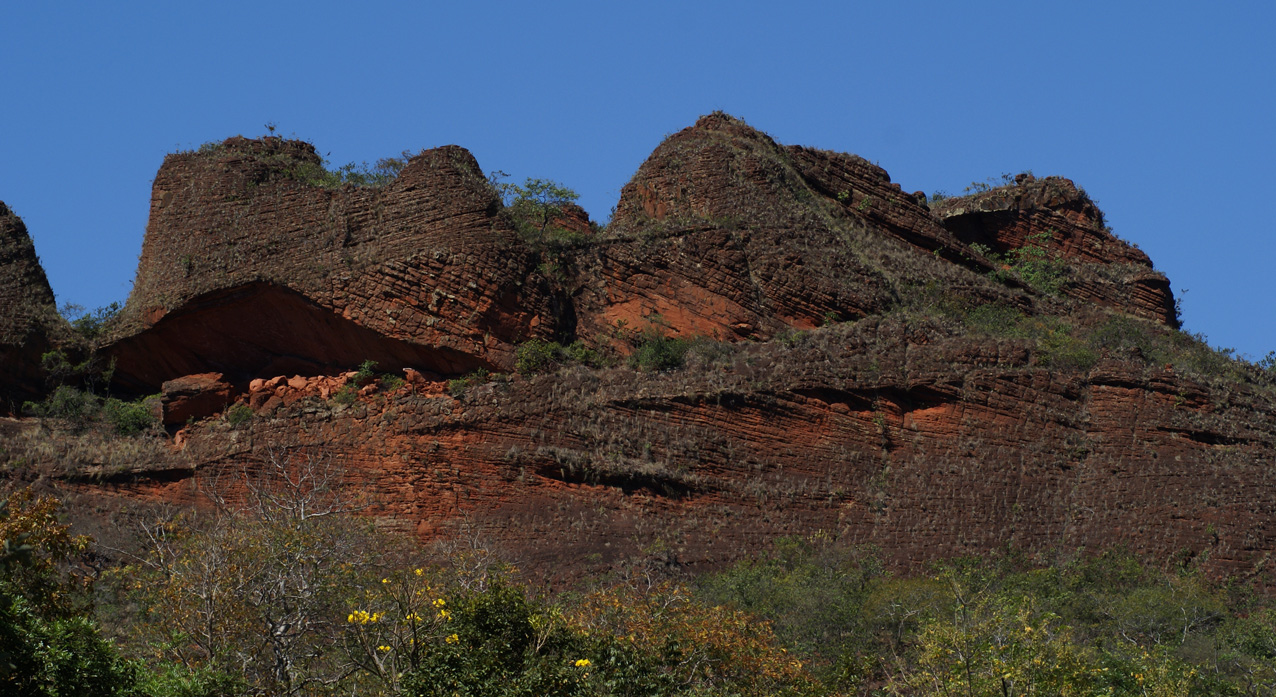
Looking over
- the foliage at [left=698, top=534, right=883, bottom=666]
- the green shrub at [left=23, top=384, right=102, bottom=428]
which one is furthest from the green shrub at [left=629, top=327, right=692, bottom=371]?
the green shrub at [left=23, top=384, right=102, bottom=428]

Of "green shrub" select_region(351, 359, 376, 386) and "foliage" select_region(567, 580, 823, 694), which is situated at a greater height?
"green shrub" select_region(351, 359, 376, 386)

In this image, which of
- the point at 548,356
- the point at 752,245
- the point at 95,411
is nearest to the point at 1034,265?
the point at 752,245

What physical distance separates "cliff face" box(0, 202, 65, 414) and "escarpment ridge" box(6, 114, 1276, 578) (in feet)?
5.32

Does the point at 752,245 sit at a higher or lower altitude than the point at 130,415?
higher

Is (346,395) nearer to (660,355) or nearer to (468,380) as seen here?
(468,380)

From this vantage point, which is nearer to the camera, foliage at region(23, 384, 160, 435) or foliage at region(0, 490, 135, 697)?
foliage at region(0, 490, 135, 697)

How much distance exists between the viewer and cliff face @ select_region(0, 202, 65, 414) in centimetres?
3325

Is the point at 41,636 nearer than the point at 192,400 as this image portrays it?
Yes

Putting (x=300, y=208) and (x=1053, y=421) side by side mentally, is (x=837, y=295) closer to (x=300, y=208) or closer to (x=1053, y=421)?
(x=1053, y=421)

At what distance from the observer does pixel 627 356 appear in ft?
105

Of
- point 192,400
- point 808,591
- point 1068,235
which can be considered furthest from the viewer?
point 1068,235

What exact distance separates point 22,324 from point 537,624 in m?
20.9

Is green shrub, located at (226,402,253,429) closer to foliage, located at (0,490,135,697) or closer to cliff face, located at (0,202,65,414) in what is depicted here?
cliff face, located at (0,202,65,414)

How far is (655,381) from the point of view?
98.1 ft
